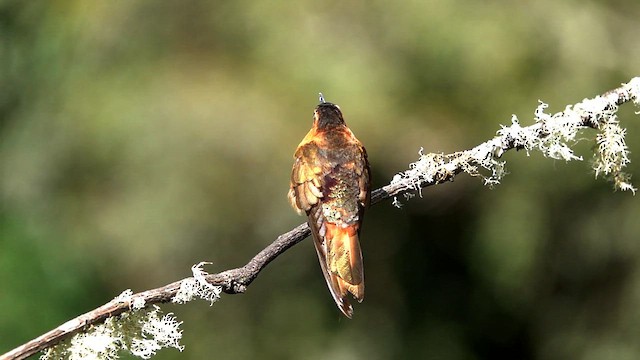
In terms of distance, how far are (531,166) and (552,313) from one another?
720 millimetres

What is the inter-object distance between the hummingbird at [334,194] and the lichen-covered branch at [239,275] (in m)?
0.07

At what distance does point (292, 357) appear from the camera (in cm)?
364

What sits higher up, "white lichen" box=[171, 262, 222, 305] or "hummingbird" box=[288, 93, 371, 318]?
"hummingbird" box=[288, 93, 371, 318]

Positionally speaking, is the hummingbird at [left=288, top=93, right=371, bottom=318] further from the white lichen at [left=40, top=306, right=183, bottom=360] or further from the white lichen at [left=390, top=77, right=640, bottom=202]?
the white lichen at [left=40, top=306, right=183, bottom=360]

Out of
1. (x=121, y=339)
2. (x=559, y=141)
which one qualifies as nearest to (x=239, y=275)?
(x=121, y=339)

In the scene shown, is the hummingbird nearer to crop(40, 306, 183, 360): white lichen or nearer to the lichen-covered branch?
the lichen-covered branch

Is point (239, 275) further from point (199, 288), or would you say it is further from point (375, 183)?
point (375, 183)

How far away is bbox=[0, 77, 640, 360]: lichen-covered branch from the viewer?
1586mm

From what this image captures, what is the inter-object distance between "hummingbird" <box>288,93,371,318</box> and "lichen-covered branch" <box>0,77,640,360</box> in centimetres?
7

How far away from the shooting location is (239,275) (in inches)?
65.1

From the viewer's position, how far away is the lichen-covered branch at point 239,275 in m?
1.59

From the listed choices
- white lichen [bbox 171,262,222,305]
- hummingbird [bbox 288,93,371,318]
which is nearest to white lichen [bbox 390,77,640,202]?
hummingbird [bbox 288,93,371,318]

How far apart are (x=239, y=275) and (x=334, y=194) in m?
0.53

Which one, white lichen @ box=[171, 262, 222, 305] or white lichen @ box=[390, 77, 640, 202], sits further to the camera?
white lichen @ box=[390, 77, 640, 202]
